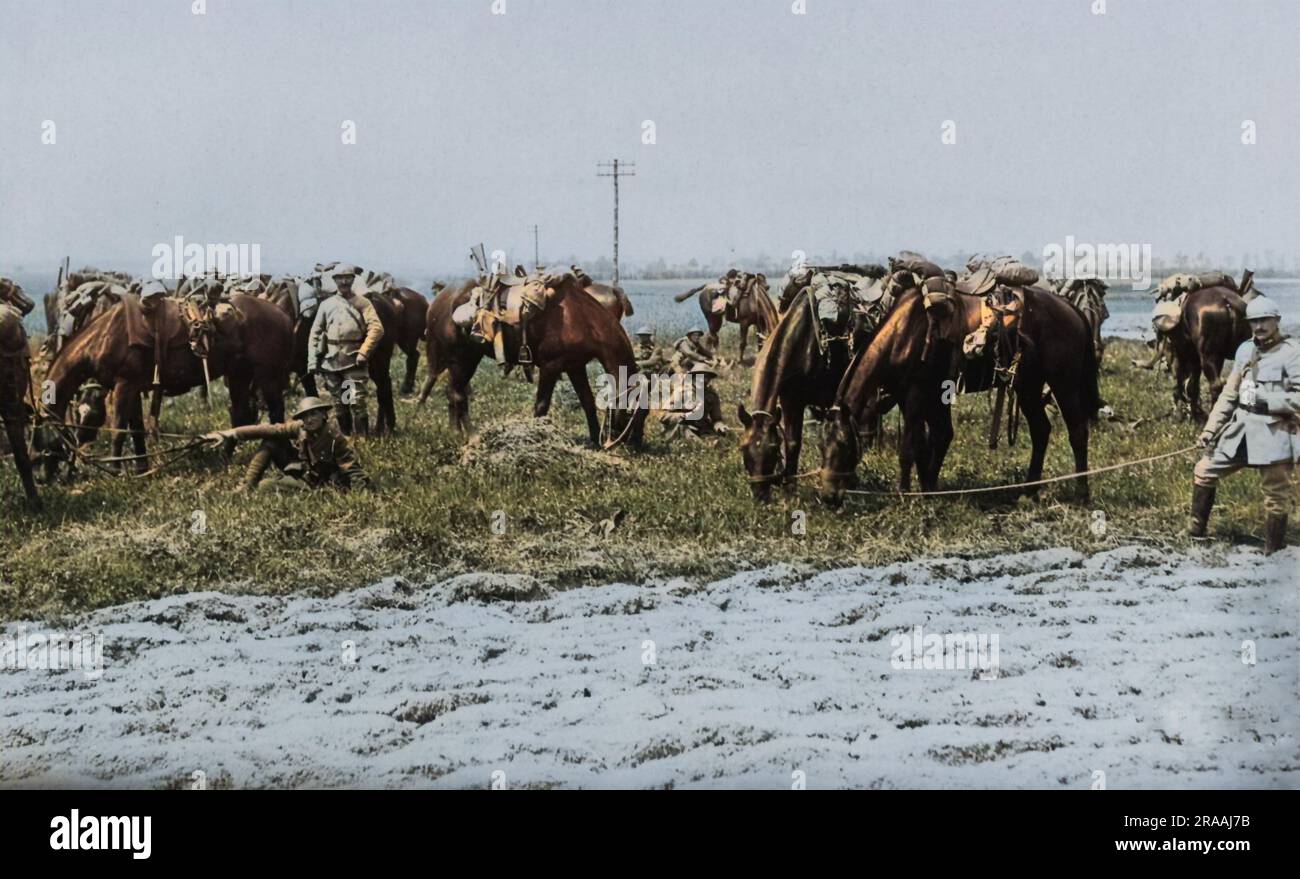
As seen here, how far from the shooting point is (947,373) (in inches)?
346

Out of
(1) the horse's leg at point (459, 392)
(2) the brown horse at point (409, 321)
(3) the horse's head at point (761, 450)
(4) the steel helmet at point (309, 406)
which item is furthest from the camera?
(2) the brown horse at point (409, 321)

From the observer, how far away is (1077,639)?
826 centimetres

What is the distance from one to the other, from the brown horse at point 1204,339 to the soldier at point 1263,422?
0.33 m

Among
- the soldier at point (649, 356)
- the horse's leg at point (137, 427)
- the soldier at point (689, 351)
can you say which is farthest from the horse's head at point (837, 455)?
the horse's leg at point (137, 427)

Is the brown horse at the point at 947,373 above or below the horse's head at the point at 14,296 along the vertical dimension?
below

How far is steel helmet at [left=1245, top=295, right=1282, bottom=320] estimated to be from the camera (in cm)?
820

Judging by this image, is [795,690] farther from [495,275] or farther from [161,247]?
[161,247]

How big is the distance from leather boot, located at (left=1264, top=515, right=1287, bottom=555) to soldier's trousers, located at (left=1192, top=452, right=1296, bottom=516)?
0.04 metres

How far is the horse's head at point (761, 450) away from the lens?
8523mm

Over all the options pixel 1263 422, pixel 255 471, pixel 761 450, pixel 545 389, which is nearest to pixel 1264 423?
pixel 1263 422

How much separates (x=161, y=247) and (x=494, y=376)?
206 centimetres

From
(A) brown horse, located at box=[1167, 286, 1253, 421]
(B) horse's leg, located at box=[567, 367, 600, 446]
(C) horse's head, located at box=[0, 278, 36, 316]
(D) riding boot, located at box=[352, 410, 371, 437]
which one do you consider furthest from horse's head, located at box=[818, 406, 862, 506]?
(C) horse's head, located at box=[0, 278, 36, 316]

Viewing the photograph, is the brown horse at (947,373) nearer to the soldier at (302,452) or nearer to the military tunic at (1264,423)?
the military tunic at (1264,423)
